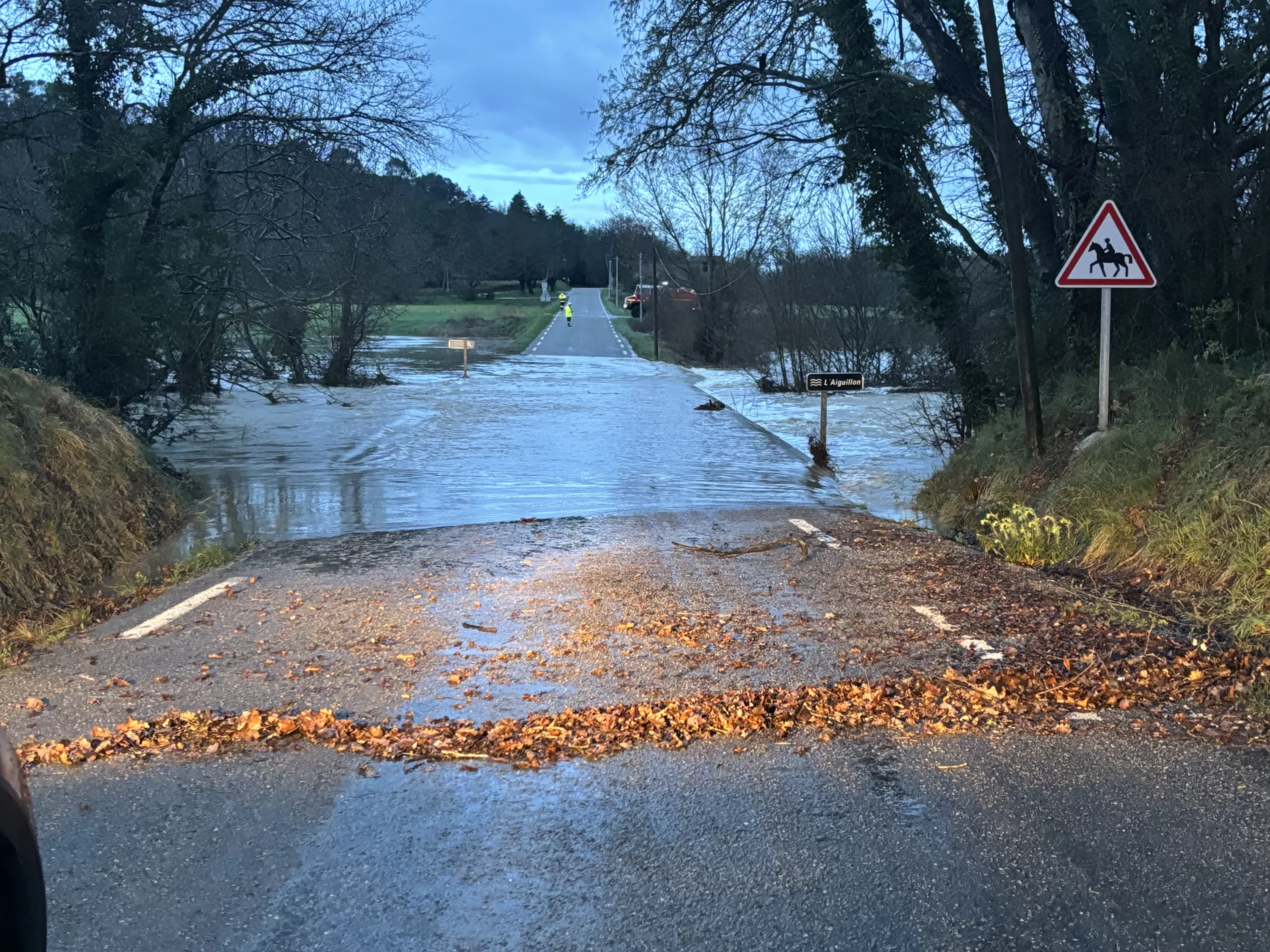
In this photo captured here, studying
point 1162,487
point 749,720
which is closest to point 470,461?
point 1162,487

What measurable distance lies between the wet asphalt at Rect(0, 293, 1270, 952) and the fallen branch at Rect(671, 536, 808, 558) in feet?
7.00

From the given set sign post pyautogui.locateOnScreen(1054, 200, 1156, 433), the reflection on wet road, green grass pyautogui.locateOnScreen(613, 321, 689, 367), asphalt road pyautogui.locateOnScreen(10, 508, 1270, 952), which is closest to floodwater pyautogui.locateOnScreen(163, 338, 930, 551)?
the reflection on wet road

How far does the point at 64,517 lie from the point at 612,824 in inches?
225

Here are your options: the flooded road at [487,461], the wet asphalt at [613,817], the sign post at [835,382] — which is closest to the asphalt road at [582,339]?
the flooded road at [487,461]

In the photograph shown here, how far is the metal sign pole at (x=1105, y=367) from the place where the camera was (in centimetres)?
934

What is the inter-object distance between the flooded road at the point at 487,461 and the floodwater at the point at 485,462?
0.13ft

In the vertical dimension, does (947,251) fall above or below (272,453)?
above

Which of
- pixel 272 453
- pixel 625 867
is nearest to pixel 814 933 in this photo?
pixel 625 867

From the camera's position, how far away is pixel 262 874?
3.59 meters

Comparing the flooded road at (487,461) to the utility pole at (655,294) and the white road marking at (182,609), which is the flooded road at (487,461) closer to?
the white road marking at (182,609)

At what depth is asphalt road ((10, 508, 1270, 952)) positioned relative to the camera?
3283mm

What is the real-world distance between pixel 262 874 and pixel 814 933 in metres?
1.75

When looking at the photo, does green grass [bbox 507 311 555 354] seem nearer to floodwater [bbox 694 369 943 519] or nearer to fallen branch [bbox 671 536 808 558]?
floodwater [bbox 694 369 943 519]

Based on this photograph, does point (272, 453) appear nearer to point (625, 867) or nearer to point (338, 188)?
point (338, 188)
